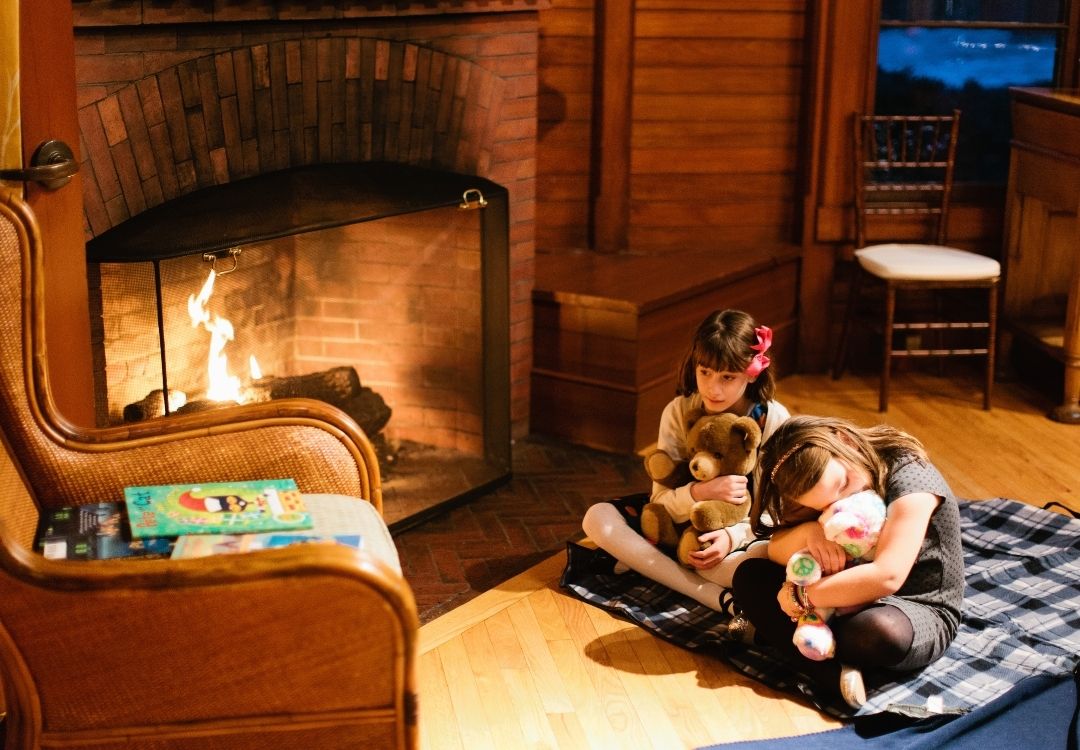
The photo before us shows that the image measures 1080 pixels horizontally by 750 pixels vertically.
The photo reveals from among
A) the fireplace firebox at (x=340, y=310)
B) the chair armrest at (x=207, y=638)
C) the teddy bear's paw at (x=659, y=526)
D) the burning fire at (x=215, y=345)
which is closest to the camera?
the chair armrest at (x=207, y=638)

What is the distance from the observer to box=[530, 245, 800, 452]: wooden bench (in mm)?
4000

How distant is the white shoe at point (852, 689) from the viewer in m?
2.53

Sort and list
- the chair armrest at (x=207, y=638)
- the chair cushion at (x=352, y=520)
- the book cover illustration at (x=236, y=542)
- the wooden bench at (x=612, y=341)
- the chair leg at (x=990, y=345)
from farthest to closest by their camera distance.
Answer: the chair leg at (x=990, y=345)
the wooden bench at (x=612, y=341)
the chair cushion at (x=352, y=520)
the book cover illustration at (x=236, y=542)
the chair armrest at (x=207, y=638)

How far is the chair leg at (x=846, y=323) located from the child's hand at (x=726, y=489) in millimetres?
1955

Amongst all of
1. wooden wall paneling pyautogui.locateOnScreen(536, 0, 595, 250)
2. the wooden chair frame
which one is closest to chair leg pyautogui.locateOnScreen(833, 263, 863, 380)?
the wooden chair frame

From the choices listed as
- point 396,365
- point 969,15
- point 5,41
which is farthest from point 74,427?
point 969,15

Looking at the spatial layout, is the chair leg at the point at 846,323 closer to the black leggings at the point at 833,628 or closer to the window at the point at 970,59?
the window at the point at 970,59

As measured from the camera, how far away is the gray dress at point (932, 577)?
2625 mm

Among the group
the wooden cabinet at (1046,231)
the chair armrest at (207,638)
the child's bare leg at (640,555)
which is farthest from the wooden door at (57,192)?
the wooden cabinet at (1046,231)

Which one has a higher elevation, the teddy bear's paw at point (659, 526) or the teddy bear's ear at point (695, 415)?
the teddy bear's ear at point (695, 415)

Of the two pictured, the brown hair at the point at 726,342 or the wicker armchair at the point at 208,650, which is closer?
the wicker armchair at the point at 208,650

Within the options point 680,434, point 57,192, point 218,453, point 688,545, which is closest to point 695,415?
point 680,434

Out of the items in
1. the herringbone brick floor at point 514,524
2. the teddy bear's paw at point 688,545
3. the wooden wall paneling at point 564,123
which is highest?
the wooden wall paneling at point 564,123

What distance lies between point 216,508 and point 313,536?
168 millimetres
